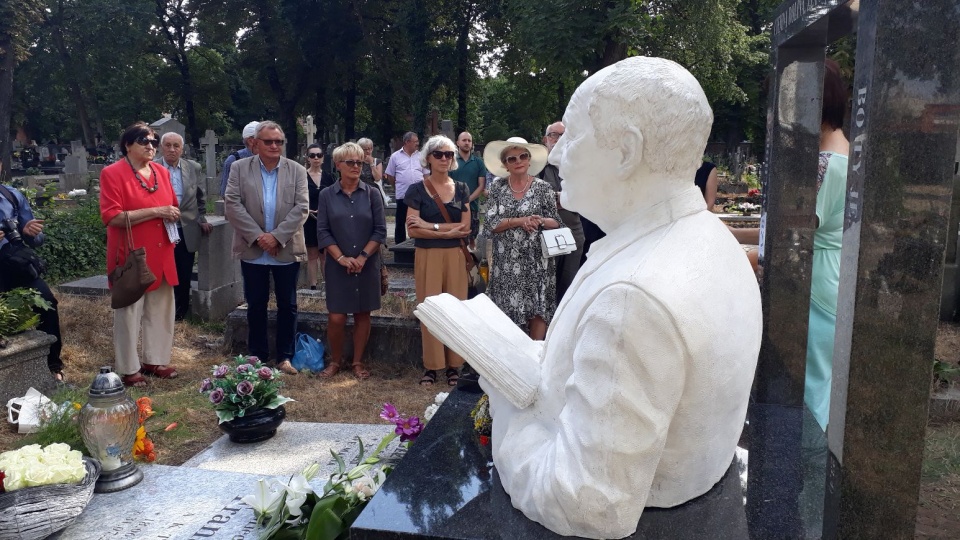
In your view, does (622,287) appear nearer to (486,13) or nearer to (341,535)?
(341,535)

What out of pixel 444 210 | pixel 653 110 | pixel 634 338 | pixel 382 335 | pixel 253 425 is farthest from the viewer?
pixel 382 335

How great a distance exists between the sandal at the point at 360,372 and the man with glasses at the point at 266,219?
19.4 inches

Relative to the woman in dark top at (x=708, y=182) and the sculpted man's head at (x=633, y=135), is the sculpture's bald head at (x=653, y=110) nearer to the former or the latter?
the sculpted man's head at (x=633, y=135)

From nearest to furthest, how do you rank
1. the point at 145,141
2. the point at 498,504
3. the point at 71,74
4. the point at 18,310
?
the point at 498,504, the point at 18,310, the point at 145,141, the point at 71,74

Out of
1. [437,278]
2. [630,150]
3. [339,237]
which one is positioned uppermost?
[630,150]

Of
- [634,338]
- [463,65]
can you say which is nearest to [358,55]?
[463,65]

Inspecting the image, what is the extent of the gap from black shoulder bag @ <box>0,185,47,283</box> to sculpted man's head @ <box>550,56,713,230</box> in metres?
4.94

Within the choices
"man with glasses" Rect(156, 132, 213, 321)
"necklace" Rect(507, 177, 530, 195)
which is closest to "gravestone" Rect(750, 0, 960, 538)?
"necklace" Rect(507, 177, 530, 195)

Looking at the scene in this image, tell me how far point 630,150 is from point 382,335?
4.70 m

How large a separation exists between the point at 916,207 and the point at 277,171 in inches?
197

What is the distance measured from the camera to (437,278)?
5695mm

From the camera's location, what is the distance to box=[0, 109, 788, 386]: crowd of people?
538cm

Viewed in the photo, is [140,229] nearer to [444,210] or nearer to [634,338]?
[444,210]

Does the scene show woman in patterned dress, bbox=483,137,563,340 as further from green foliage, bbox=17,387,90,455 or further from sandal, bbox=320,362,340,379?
green foliage, bbox=17,387,90,455
